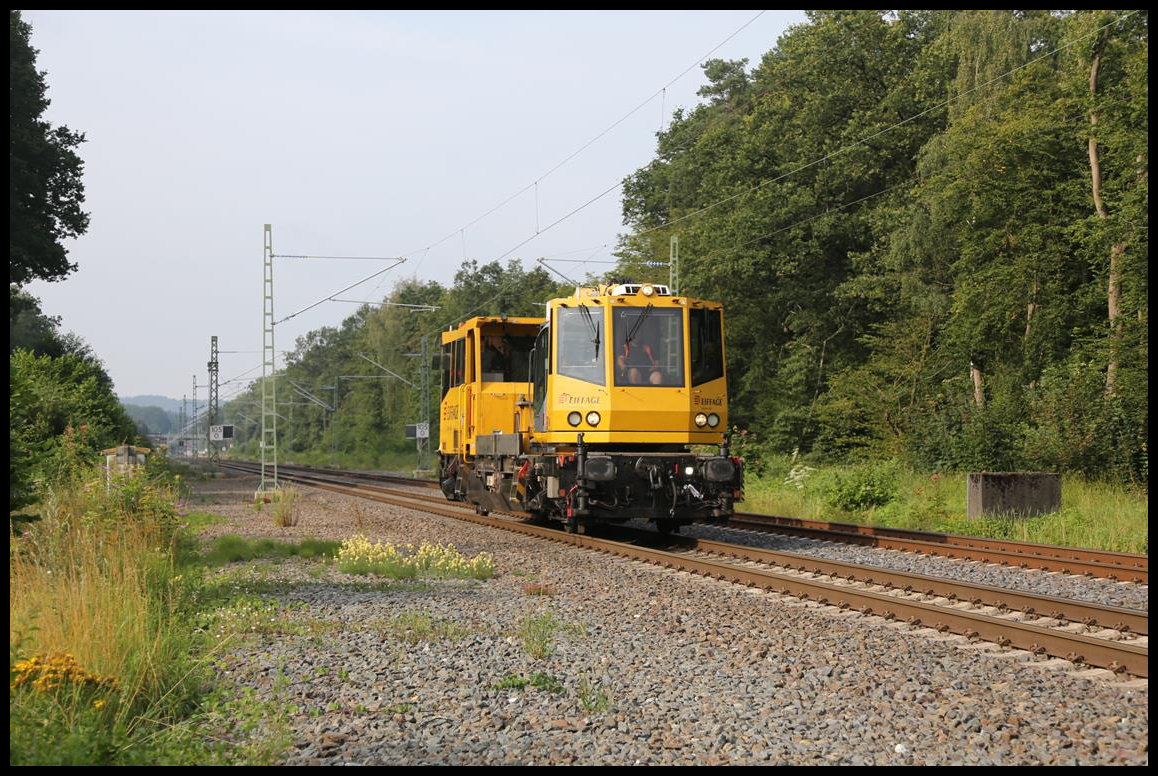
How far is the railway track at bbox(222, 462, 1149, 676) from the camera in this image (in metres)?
7.75

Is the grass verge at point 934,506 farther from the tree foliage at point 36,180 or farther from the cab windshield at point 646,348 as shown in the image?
the tree foliage at point 36,180

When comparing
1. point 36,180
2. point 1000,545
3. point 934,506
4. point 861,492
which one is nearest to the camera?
point 1000,545

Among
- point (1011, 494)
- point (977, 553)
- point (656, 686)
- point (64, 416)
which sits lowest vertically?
point (656, 686)

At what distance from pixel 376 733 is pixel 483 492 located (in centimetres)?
1378

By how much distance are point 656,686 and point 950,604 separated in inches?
165

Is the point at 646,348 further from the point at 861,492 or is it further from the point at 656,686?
the point at 656,686

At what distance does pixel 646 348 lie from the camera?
15.1 metres

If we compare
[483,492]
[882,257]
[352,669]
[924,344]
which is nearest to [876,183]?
[882,257]

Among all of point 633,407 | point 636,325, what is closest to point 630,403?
point 633,407

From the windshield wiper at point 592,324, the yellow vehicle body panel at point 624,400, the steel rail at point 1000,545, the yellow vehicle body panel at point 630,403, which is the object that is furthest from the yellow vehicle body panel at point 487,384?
the steel rail at point 1000,545

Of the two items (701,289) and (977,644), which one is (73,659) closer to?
(977,644)

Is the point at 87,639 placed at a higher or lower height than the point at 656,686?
higher

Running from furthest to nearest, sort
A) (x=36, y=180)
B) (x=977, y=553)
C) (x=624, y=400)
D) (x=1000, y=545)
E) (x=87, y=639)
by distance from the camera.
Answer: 1. (x=36, y=180)
2. (x=624, y=400)
3. (x=1000, y=545)
4. (x=977, y=553)
5. (x=87, y=639)

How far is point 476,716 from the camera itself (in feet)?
20.6
